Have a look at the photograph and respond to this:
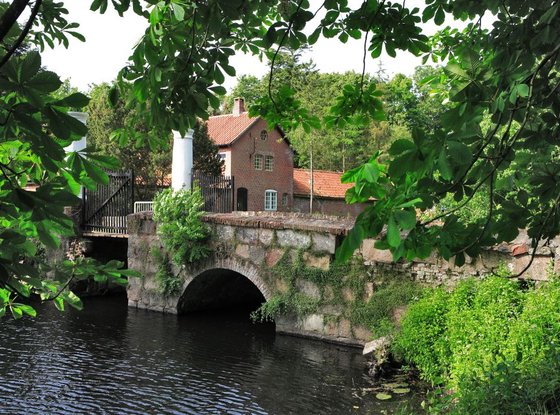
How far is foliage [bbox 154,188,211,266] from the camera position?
444 inches

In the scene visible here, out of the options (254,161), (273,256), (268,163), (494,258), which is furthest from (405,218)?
(268,163)

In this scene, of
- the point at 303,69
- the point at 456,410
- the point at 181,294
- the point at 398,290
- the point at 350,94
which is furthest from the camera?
the point at 303,69

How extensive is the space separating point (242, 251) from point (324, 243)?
1828 millimetres

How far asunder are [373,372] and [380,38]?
5216 mm

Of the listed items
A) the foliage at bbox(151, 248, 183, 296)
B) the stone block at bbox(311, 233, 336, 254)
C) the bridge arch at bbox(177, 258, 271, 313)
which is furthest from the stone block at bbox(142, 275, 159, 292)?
the stone block at bbox(311, 233, 336, 254)

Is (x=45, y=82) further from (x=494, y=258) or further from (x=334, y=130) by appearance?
(x=334, y=130)

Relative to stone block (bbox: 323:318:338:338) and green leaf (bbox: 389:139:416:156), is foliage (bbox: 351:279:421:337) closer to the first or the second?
stone block (bbox: 323:318:338:338)

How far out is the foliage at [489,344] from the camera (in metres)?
4.03

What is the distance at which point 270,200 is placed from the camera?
30.3 m

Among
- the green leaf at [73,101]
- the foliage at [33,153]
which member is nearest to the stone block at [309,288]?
the foliage at [33,153]

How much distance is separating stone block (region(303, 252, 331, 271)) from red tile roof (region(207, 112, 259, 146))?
62.6 ft

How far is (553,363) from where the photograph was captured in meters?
4.29

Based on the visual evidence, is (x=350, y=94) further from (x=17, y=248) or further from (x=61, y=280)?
(x=17, y=248)

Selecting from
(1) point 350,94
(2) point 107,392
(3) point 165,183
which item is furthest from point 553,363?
(3) point 165,183
